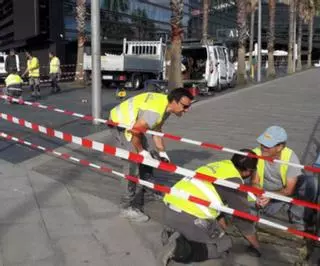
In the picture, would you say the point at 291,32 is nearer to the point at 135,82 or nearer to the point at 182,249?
the point at 135,82

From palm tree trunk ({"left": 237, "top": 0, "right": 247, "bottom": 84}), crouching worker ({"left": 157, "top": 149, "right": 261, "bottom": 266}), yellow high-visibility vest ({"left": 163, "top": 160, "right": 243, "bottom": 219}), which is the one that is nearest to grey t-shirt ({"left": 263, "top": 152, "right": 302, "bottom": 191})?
crouching worker ({"left": 157, "top": 149, "right": 261, "bottom": 266})

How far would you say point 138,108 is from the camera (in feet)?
17.9

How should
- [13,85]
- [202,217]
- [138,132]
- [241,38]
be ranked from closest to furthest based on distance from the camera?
[202,217] < [138,132] < [13,85] < [241,38]

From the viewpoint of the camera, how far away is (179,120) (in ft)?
44.7

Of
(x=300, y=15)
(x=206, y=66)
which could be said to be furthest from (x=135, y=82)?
(x=300, y=15)

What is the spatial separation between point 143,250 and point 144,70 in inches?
805

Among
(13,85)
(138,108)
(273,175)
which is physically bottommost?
(273,175)

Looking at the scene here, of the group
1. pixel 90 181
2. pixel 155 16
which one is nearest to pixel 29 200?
pixel 90 181

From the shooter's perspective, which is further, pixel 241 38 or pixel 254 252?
pixel 241 38

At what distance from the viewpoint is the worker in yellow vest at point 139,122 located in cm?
521

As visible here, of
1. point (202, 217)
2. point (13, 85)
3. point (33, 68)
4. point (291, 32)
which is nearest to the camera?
point (202, 217)

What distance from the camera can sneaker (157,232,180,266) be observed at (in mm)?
4352

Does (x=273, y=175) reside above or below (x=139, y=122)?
below

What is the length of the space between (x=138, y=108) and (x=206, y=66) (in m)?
17.8
